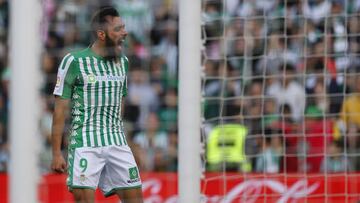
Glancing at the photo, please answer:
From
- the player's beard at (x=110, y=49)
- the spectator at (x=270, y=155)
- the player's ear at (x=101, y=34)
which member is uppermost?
the player's ear at (x=101, y=34)

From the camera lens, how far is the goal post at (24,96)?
439 centimetres

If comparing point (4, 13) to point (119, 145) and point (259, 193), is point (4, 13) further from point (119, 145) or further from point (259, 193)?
point (259, 193)

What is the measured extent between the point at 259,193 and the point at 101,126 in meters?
2.32

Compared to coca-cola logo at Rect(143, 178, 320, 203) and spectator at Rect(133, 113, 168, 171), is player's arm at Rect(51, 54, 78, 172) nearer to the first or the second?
spectator at Rect(133, 113, 168, 171)

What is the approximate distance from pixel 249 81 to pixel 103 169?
2255 millimetres

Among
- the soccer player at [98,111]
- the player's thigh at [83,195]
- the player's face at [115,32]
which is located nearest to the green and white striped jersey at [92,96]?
the soccer player at [98,111]

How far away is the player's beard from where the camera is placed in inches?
218

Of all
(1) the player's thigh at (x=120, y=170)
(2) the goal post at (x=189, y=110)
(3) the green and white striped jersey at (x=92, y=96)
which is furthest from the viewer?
(1) the player's thigh at (x=120, y=170)

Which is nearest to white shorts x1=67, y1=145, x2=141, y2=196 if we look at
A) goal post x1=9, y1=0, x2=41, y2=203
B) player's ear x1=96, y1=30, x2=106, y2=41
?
Answer: player's ear x1=96, y1=30, x2=106, y2=41

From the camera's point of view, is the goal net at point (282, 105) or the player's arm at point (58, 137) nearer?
the player's arm at point (58, 137)

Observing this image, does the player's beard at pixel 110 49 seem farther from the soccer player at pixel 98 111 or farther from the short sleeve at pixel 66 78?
the short sleeve at pixel 66 78

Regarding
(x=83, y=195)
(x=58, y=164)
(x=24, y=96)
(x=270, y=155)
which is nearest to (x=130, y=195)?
(x=83, y=195)

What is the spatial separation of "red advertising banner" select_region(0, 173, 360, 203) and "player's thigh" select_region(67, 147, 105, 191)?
5.18ft

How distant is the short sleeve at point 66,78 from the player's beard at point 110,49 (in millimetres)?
215
